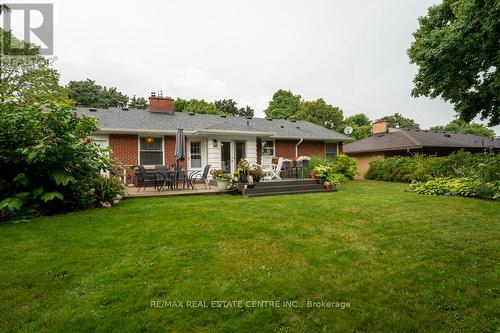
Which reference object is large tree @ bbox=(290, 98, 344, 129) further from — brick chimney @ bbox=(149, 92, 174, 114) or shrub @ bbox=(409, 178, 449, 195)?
shrub @ bbox=(409, 178, 449, 195)

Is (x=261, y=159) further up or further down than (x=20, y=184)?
further up

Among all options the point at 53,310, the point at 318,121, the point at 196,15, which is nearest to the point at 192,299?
the point at 53,310

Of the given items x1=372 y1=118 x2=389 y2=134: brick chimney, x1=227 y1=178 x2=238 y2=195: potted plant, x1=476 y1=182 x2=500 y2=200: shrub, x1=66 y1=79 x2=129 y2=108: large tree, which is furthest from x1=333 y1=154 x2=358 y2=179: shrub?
x1=66 y1=79 x2=129 y2=108: large tree

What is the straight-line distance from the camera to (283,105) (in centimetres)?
3703

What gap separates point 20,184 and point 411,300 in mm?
7269

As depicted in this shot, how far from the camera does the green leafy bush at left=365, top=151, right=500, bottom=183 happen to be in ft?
29.1

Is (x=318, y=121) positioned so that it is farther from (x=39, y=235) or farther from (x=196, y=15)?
(x=39, y=235)

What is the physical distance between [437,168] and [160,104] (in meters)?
14.8

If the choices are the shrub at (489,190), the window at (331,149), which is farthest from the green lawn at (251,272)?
the window at (331,149)

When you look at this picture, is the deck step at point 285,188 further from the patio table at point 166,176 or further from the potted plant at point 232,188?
the patio table at point 166,176

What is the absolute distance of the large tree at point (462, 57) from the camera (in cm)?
838

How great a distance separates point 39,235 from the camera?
423cm

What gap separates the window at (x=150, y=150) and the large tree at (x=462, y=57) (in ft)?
39.6

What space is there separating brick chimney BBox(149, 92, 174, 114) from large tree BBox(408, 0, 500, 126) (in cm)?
1256
